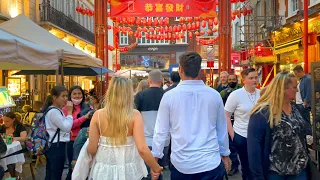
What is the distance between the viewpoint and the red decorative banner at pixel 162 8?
15.5 metres

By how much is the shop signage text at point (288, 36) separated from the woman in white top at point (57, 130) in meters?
15.1

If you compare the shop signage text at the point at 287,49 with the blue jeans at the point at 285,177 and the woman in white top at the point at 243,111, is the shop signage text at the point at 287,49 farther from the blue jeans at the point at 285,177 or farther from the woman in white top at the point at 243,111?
the blue jeans at the point at 285,177

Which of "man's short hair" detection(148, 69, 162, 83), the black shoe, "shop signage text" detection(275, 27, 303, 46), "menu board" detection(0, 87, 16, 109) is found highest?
"shop signage text" detection(275, 27, 303, 46)

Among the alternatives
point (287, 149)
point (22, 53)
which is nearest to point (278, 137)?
point (287, 149)

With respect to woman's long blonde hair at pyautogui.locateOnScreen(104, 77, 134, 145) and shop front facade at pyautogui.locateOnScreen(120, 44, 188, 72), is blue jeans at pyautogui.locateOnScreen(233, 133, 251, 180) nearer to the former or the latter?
woman's long blonde hair at pyautogui.locateOnScreen(104, 77, 134, 145)

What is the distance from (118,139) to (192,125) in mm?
679

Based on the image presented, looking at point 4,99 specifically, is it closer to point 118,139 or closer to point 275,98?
point 118,139

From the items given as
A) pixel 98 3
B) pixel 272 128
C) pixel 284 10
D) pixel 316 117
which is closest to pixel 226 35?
pixel 98 3

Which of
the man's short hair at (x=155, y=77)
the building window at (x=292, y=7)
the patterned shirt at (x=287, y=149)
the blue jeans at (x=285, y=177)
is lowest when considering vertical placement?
the blue jeans at (x=285, y=177)

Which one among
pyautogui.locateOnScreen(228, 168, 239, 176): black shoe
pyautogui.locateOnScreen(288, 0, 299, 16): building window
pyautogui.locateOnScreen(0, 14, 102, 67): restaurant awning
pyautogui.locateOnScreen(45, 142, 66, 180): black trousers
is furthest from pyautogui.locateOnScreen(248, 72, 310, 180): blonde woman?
pyautogui.locateOnScreen(288, 0, 299, 16): building window

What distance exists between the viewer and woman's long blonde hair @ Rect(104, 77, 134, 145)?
12.5 feet

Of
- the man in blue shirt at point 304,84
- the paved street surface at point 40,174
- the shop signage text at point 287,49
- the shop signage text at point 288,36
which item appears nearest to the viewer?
the paved street surface at point 40,174

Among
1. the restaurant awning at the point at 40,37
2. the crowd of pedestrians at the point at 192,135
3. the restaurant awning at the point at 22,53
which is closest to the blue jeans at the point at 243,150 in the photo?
the crowd of pedestrians at the point at 192,135

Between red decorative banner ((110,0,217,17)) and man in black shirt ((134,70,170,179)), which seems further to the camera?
red decorative banner ((110,0,217,17))
